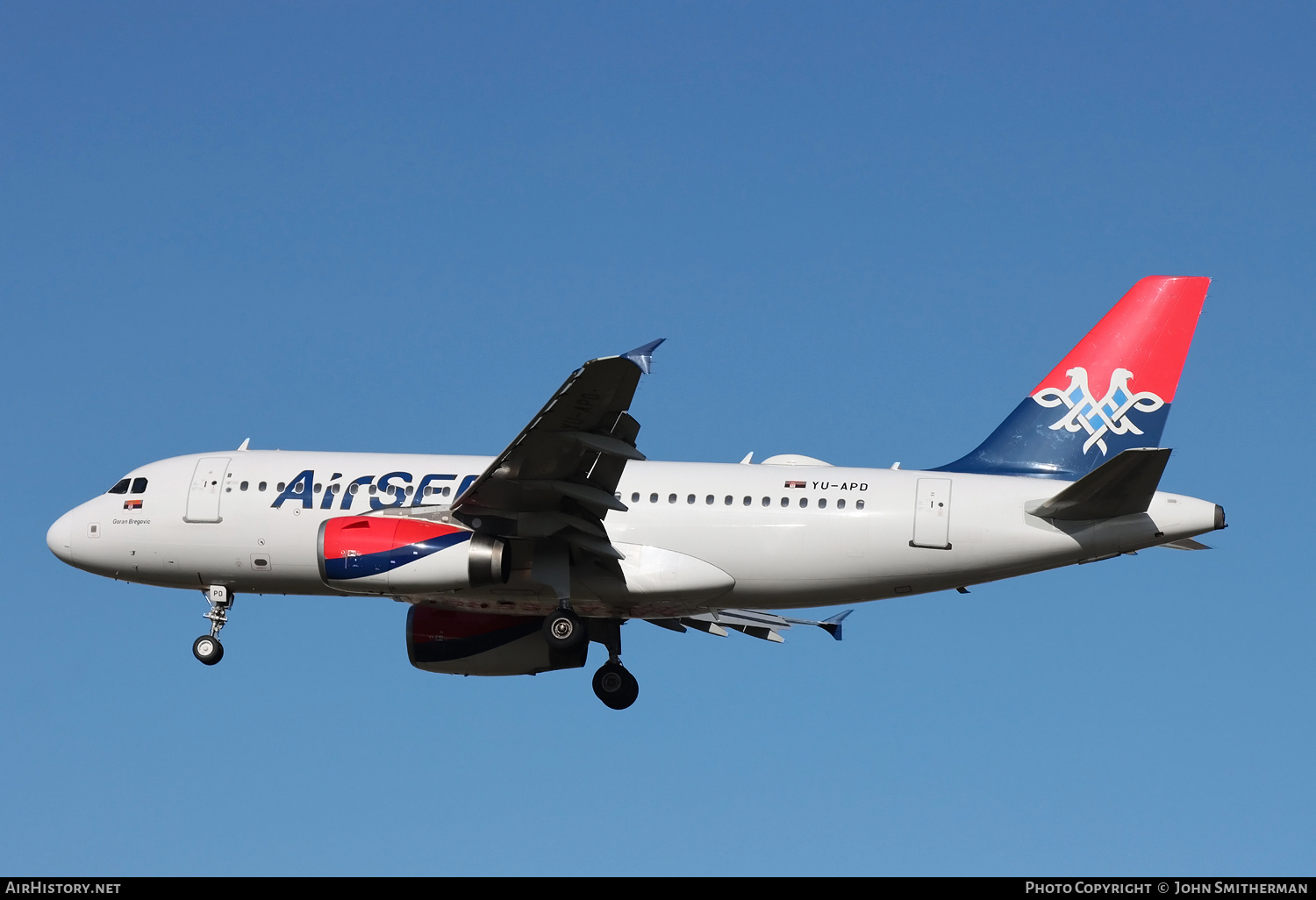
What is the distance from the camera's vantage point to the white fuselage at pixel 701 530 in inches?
1281

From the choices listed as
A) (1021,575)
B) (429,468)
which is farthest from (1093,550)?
(429,468)

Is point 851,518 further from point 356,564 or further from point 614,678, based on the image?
point 356,564

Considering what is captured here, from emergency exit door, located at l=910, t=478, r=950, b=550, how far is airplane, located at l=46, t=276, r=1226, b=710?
5 cm

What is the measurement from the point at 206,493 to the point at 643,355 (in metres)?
12.4

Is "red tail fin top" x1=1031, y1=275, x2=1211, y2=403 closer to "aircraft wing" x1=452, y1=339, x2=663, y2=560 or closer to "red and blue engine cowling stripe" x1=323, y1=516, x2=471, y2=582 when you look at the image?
"aircraft wing" x1=452, y1=339, x2=663, y2=560

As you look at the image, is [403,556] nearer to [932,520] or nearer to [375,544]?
[375,544]

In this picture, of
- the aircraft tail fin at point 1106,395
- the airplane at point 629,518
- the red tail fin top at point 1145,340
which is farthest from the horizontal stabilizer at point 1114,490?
the red tail fin top at point 1145,340

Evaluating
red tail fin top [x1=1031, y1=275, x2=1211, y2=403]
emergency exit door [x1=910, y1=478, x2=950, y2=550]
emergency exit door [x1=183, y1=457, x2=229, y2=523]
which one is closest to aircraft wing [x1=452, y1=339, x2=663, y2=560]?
emergency exit door [x1=183, y1=457, x2=229, y2=523]

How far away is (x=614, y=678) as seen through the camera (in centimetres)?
3734

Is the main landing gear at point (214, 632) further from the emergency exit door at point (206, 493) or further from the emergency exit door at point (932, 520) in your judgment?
the emergency exit door at point (932, 520)

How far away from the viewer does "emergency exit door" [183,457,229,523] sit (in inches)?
1388

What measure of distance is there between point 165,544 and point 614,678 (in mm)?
10530

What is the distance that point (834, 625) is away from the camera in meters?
38.6
